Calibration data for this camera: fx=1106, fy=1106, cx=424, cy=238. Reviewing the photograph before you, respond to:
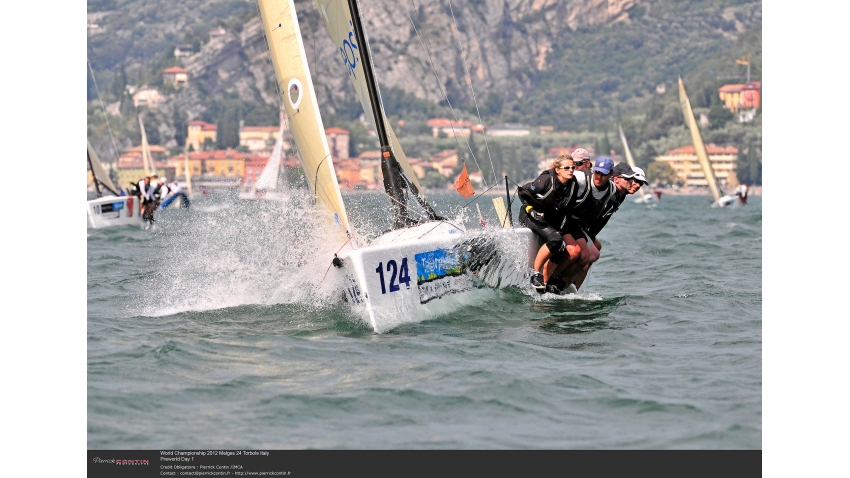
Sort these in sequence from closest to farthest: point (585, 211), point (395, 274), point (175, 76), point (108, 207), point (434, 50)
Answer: point (395, 274), point (585, 211), point (108, 207), point (175, 76), point (434, 50)

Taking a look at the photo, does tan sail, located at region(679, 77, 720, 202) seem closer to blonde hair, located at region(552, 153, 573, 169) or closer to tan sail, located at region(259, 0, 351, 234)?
blonde hair, located at region(552, 153, 573, 169)

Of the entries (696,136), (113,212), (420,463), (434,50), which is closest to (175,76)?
(434,50)

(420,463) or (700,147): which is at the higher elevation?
(420,463)

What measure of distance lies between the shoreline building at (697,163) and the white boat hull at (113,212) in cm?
3503

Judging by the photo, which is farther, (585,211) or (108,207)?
(108,207)

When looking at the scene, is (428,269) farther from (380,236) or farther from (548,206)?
(548,206)

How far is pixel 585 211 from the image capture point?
7867 mm

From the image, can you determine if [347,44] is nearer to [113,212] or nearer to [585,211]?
[585,211]

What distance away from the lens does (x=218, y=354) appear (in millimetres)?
5973

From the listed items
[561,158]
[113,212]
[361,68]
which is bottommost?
[113,212]

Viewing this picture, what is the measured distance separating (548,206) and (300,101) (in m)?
1.88

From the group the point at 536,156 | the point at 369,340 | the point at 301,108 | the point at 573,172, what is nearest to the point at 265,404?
the point at 369,340

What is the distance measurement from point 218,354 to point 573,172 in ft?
9.47

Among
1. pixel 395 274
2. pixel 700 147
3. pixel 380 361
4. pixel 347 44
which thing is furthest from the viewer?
pixel 700 147
